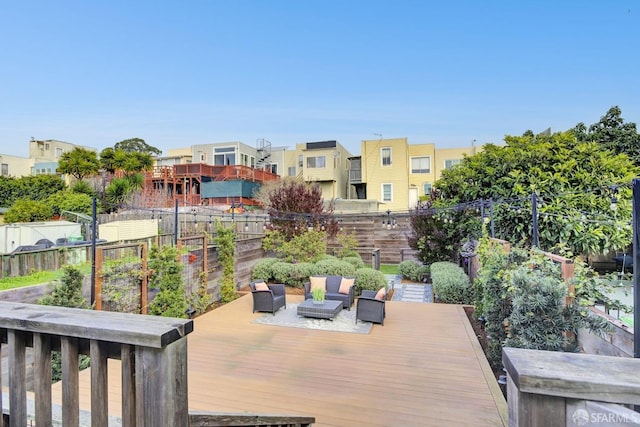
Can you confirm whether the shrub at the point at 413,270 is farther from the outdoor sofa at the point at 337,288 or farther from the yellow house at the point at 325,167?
the yellow house at the point at 325,167

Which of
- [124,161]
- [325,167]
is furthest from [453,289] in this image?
[124,161]

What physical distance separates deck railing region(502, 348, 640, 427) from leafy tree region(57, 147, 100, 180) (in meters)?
27.0

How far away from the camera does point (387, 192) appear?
76.6 feet

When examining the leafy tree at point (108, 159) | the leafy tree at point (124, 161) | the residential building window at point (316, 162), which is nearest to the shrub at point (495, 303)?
the residential building window at point (316, 162)

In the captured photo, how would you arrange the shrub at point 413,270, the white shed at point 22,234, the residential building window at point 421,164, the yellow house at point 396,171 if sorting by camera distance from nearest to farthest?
the white shed at point 22,234, the shrub at point 413,270, the yellow house at point 396,171, the residential building window at point 421,164

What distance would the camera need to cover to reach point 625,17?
339 inches

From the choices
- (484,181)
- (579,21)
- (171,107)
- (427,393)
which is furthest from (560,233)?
(171,107)

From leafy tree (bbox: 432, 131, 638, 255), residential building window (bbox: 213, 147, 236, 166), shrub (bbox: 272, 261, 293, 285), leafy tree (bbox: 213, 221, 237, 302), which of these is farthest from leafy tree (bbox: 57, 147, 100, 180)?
leafy tree (bbox: 432, 131, 638, 255)

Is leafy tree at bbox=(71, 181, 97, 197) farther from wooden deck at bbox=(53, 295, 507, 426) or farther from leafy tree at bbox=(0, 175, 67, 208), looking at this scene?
wooden deck at bbox=(53, 295, 507, 426)

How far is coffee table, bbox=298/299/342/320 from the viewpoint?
7391mm

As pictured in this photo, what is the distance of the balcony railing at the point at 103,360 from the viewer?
0.94 meters

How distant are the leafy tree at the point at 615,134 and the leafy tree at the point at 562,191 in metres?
9.47

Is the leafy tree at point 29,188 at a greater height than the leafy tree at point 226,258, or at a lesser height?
greater

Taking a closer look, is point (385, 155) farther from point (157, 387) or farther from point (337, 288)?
point (157, 387)
